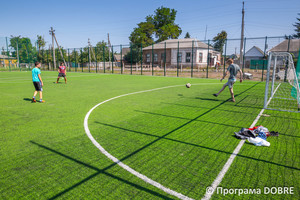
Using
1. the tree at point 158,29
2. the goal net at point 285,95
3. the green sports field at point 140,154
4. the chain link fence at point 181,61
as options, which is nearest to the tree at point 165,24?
the tree at point 158,29

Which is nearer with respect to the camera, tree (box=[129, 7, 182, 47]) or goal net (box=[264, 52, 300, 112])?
goal net (box=[264, 52, 300, 112])

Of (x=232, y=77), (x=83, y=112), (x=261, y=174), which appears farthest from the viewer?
(x=232, y=77)

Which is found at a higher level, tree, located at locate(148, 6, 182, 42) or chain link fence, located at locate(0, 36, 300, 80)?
tree, located at locate(148, 6, 182, 42)

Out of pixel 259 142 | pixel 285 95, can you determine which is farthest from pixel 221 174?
pixel 285 95

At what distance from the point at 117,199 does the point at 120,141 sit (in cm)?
217

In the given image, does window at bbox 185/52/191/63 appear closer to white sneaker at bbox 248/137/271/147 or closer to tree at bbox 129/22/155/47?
tree at bbox 129/22/155/47

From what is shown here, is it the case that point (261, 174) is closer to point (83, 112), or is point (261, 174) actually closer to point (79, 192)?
point (79, 192)

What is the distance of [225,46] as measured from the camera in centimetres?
2244

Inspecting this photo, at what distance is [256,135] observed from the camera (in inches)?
Answer: 208

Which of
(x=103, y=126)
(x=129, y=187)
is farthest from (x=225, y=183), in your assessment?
(x=103, y=126)

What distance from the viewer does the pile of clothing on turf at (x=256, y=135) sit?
489cm

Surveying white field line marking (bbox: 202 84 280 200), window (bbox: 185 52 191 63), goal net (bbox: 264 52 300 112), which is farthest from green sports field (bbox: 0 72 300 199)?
window (bbox: 185 52 191 63)

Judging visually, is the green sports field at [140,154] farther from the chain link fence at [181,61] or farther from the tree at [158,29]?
the tree at [158,29]

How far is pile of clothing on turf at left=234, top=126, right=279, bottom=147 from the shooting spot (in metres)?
4.89
